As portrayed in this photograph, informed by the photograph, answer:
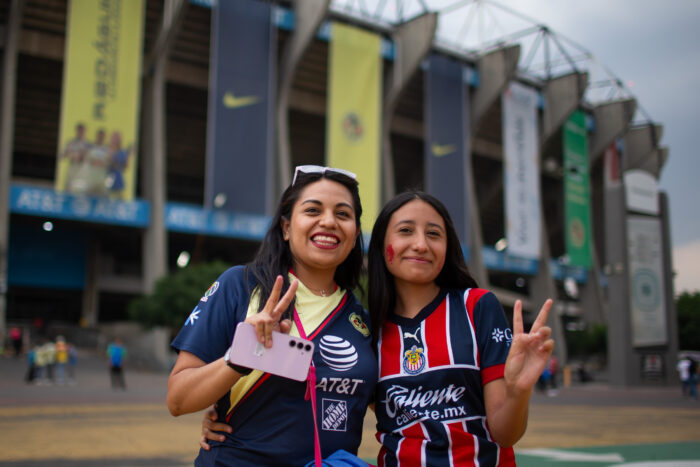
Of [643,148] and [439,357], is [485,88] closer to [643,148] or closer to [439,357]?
[643,148]

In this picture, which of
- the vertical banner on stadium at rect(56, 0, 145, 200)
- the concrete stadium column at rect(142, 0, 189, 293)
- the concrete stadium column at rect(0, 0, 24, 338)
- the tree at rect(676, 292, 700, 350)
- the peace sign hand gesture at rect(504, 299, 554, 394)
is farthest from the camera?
the tree at rect(676, 292, 700, 350)

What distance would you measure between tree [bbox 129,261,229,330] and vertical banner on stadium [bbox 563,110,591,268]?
80.2 feet

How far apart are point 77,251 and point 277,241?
40.1 metres

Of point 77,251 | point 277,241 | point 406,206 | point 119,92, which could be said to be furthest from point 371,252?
point 77,251

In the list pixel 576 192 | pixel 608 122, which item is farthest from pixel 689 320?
pixel 608 122

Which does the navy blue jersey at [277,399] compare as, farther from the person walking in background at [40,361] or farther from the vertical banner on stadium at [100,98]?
the vertical banner on stadium at [100,98]

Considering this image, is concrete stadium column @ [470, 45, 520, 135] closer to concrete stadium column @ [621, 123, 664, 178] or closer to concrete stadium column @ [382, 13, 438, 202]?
concrete stadium column @ [382, 13, 438, 202]

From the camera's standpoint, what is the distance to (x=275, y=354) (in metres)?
1.95

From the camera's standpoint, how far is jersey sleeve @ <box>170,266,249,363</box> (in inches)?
83.9

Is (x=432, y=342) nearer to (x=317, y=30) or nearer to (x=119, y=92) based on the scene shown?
(x=119, y=92)

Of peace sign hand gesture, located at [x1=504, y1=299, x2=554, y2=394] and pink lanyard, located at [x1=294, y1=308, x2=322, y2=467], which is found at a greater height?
peace sign hand gesture, located at [x1=504, y1=299, x2=554, y2=394]

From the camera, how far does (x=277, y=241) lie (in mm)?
2504

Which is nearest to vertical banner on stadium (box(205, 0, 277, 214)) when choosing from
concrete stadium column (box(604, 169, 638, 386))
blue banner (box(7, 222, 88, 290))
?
blue banner (box(7, 222, 88, 290))

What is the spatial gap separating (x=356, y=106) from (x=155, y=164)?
431 inches
